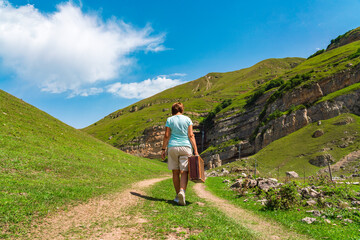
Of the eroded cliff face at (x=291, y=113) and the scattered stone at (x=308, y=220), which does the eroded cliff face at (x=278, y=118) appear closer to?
the eroded cliff face at (x=291, y=113)

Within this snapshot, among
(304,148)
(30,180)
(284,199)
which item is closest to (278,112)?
(304,148)

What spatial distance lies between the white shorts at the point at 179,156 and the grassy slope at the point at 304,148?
40615 millimetres

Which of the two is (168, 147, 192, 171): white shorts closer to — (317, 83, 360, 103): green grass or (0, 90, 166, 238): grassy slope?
(0, 90, 166, 238): grassy slope

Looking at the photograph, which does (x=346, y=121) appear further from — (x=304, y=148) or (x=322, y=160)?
(x=322, y=160)

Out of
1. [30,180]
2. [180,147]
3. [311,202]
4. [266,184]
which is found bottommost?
[266,184]

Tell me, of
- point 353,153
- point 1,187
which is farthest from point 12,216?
point 353,153

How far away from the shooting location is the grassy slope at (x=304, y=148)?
45.0 meters

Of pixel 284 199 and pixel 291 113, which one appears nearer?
pixel 284 199

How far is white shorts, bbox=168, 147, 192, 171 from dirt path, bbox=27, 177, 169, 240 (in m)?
2.53

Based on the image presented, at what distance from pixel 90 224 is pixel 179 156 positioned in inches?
161

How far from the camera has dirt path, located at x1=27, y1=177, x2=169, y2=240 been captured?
16.3 ft

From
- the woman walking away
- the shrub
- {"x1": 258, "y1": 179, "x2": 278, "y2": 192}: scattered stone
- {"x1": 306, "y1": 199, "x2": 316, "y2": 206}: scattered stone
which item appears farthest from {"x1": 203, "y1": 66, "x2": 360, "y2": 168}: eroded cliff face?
the woman walking away

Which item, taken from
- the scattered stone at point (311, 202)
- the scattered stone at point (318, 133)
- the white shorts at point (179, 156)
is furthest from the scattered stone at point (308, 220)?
the scattered stone at point (318, 133)

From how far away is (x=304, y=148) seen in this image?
51.3m
